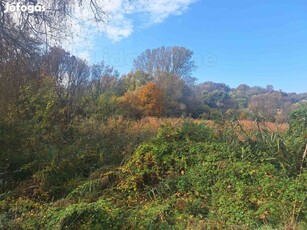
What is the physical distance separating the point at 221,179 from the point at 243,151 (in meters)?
0.98

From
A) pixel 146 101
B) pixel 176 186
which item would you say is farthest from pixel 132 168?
pixel 146 101

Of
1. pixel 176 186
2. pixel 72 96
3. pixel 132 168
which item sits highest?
pixel 72 96

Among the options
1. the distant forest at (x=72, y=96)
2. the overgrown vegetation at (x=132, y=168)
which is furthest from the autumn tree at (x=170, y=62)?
the overgrown vegetation at (x=132, y=168)

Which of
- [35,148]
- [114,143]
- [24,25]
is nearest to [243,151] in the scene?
[114,143]

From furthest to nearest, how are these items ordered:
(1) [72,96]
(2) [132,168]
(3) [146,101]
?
(3) [146,101], (1) [72,96], (2) [132,168]

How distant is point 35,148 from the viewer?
7848mm

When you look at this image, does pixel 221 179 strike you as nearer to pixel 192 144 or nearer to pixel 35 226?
pixel 192 144

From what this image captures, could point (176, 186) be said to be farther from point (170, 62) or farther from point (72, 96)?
point (170, 62)

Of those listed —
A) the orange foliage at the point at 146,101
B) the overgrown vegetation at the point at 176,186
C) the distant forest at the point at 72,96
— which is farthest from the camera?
the orange foliage at the point at 146,101

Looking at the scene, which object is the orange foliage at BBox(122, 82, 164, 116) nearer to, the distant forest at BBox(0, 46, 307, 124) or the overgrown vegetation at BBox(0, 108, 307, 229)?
the distant forest at BBox(0, 46, 307, 124)

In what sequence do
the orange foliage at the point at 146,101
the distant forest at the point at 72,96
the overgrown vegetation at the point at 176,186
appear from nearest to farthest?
the overgrown vegetation at the point at 176,186, the distant forest at the point at 72,96, the orange foliage at the point at 146,101

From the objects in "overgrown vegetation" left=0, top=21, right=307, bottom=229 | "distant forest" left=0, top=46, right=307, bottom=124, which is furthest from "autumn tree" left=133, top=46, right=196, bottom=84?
"overgrown vegetation" left=0, top=21, right=307, bottom=229

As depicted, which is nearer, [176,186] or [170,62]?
[176,186]

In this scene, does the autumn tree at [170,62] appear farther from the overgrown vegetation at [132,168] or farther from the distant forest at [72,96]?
the overgrown vegetation at [132,168]
